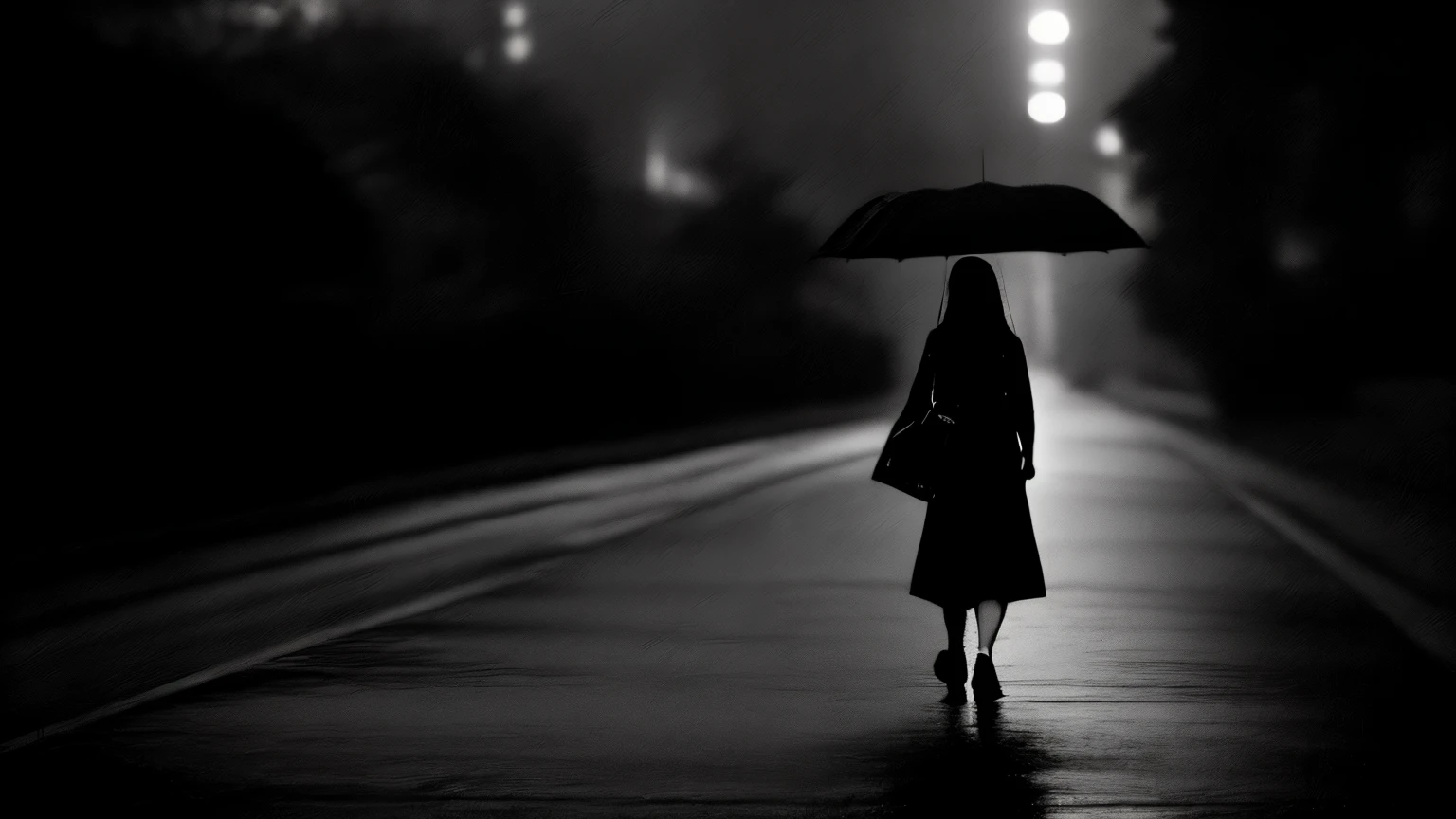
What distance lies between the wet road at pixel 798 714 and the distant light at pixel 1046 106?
1372 centimetres

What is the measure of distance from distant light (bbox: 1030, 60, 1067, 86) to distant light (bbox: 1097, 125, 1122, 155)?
48.6 ft

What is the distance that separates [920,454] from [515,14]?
1588 centimetres

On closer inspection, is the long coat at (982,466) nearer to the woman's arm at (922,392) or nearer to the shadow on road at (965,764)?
the woman's arm at (922,392)

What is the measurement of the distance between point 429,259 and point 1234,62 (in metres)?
20.4

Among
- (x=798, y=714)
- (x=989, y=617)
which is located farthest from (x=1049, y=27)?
(x=798, y=714)

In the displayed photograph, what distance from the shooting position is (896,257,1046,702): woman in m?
7.00

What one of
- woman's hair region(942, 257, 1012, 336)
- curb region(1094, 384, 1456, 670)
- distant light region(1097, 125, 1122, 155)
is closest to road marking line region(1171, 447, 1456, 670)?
curb region(1094, 384, 1456, 670)

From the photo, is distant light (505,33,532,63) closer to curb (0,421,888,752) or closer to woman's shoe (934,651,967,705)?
curb (0,421,888,752)

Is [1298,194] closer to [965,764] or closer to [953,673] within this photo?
[953,673]

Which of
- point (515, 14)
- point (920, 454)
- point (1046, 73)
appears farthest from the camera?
point (1046, 73)

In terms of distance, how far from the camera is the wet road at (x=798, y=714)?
5.48 metres

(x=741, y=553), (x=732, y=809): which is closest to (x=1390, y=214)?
(x=741, y=553)

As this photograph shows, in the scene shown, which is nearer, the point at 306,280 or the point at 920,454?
the point at 920,454

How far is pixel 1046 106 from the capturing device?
24609 millimetres
